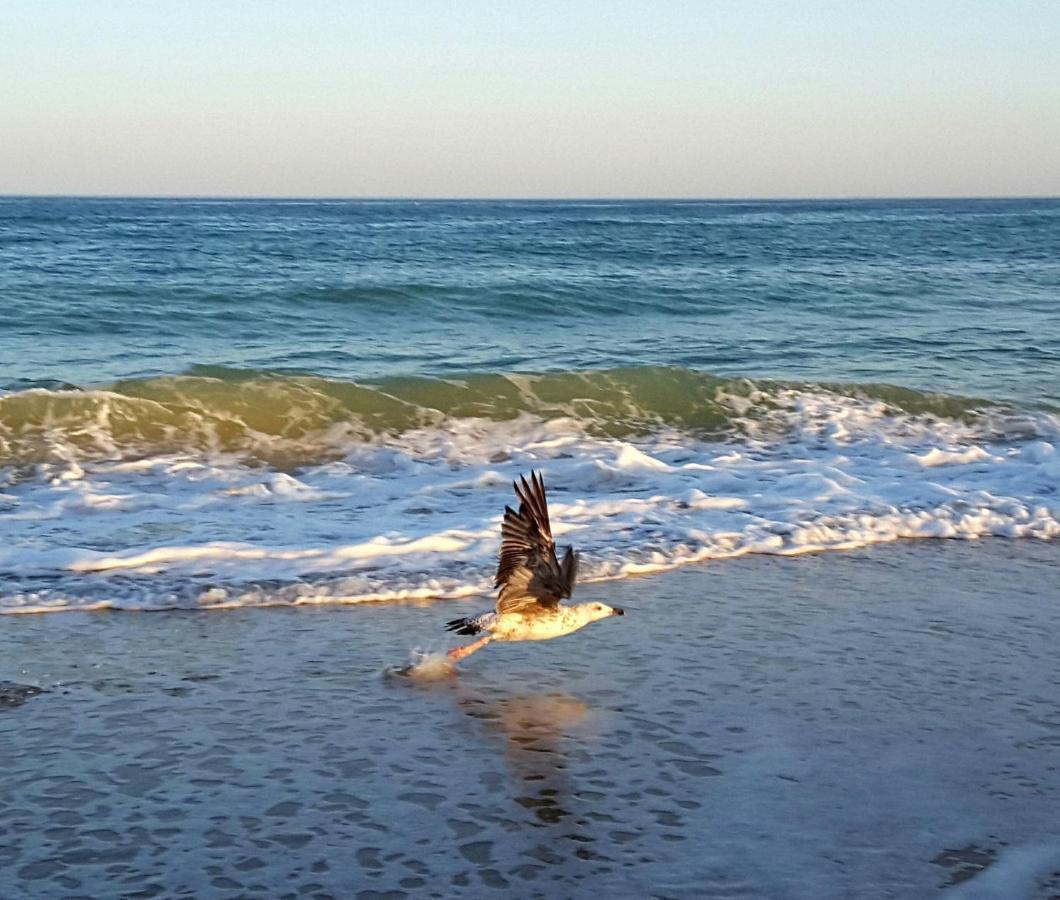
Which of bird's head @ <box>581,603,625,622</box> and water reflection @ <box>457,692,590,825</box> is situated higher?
bird's head @ <box>581,603,625,622</box>

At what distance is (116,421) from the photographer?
12.2m

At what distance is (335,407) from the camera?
43.3ft

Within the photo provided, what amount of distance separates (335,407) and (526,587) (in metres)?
7.10

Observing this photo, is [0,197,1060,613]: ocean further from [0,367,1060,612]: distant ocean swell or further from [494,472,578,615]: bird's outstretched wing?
[494,472,578,615]: bird's outstretched wing

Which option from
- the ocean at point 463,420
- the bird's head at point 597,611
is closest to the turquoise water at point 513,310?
the ocean at point 463,420

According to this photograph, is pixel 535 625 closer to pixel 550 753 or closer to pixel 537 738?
pixel 537 738

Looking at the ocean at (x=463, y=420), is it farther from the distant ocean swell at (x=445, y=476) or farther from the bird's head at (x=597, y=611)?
the bird's head at (x=597, y=611)

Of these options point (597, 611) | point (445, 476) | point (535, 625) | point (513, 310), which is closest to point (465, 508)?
point (445, 476)

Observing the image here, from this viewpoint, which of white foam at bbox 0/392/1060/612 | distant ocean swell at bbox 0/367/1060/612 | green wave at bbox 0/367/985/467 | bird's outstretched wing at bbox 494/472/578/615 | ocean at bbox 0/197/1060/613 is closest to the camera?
bird's outstretched wing at bbox 494/472/578/615

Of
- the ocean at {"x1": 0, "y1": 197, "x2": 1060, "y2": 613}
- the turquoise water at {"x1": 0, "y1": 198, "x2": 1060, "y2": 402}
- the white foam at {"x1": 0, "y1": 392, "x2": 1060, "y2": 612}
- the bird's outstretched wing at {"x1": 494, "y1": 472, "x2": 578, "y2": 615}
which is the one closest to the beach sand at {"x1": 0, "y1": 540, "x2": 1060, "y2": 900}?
the bird's outstretched wing at {"x1": 494, "y1": 472, "x2": 578, "y2": 615}

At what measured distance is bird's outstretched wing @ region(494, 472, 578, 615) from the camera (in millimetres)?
6336

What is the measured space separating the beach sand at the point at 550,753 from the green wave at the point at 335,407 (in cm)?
482

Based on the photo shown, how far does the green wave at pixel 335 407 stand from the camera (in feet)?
38.7

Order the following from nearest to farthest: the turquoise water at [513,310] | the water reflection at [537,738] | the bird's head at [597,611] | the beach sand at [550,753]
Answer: the beach sand at [550,753]
the water reflection at [537,738]
the bird's head at [597,611]
the turquoise water at [513,310]
